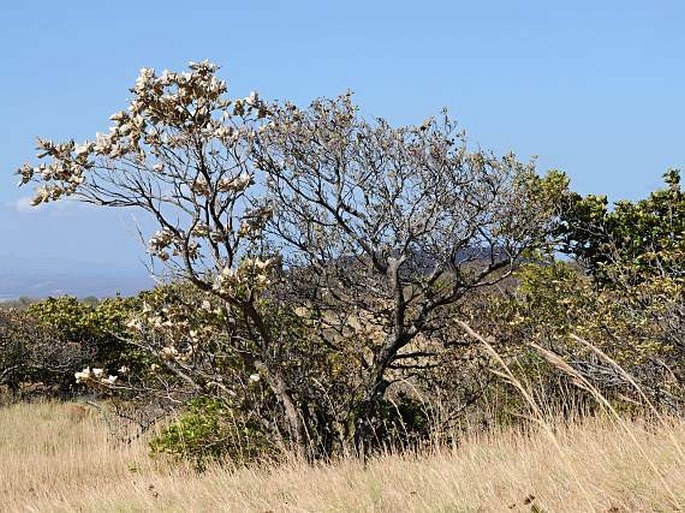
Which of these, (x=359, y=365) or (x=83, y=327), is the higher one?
(x=83, y=327)

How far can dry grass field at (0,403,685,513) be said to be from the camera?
3.99m

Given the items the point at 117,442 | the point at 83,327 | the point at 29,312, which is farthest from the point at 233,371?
the point at 29,312

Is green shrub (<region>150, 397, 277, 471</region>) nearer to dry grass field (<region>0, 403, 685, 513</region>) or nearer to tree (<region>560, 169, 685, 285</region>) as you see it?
dry grass field (<region>0, 403, 685, 513</region>)

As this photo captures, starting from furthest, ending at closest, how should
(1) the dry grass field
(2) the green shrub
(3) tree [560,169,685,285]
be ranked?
(3) tree [560,169,685,285], (2) the green shrub, (1) the dry grass field

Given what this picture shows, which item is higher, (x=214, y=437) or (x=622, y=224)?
(x=622, y=224)

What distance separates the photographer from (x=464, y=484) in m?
4.58

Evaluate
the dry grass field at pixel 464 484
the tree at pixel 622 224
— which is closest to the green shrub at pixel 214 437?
the dry grass field at pixel 464 484

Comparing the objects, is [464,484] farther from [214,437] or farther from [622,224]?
[622,224]

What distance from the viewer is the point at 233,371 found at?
8117mm

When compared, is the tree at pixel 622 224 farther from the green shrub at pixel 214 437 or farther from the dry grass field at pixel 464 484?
the green shrub at pixel 214 437

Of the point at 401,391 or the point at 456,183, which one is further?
the point at 401,391

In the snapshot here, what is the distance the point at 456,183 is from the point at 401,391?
9.19 feet

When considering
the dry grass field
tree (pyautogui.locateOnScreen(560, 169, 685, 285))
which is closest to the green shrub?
the dry grass field

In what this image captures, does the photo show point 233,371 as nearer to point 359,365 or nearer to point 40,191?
point 359,365
